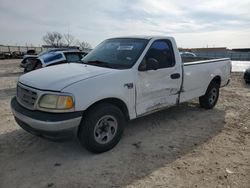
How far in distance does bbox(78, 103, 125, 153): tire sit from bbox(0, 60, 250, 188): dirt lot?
175 millimetres

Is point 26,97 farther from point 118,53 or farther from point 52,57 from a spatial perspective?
point 52,57

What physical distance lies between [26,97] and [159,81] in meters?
2.37

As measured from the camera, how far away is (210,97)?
6.59 meters

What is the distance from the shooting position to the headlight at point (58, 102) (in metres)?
3.37

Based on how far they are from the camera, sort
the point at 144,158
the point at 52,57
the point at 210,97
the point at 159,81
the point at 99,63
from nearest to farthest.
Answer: the point at 144,158
the point at 99,63
the point at 159,81
the point at 210,97
the point at 52,57

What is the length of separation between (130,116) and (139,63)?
949 millimetres

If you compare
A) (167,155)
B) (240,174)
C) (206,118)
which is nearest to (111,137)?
(167,155)

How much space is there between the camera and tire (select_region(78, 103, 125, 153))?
3.64 meters

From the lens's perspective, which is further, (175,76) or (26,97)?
(175,76)

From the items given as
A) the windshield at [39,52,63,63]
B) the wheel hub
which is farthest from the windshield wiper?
the windshield at [39,52,63,63]

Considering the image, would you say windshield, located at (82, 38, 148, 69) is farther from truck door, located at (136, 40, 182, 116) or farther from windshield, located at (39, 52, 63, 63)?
windshield, located at (39, 52, 63, 63)

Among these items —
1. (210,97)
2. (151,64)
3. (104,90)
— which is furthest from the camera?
(210,97)

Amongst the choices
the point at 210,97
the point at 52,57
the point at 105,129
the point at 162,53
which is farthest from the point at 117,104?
the point at 52,57

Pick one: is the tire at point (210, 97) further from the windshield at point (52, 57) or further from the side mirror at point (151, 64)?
the windshield at point (52, 57)
